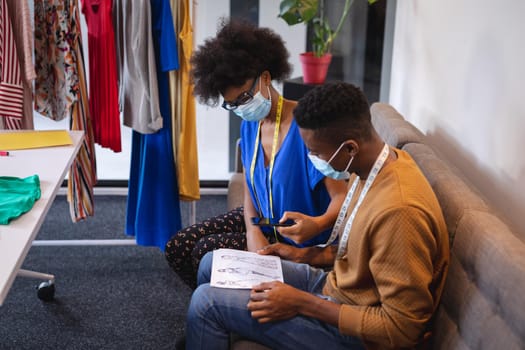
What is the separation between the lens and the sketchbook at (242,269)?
63.7 inches

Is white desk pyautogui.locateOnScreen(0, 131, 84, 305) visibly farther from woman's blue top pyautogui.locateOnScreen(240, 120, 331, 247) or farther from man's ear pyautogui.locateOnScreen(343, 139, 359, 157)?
man's ear pyautogui.locateOnScreen(343, 139, 359, 157)

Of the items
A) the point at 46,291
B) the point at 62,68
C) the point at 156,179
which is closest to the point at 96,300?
the point at 46,291

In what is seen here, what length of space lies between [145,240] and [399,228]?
169 centimetres

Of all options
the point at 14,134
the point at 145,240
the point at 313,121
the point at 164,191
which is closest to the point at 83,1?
the point at 14,134

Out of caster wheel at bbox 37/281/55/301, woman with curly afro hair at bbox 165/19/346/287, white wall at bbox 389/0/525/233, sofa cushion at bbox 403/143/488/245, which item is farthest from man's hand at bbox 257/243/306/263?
caster wheel at bbox 37/281/55/301

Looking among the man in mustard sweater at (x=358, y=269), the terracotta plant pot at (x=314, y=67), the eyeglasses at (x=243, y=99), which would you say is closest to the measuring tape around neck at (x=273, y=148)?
the eyeglasses at (x=243, y=99)

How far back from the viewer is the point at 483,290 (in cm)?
123

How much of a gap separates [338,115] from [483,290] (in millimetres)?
514

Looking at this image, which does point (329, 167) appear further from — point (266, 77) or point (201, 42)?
point (201, 42)

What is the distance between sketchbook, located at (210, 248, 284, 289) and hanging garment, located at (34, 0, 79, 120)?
3.58 feet

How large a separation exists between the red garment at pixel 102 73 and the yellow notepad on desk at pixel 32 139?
25cm

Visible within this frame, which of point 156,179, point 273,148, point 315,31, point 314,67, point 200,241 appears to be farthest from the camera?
point 315,31

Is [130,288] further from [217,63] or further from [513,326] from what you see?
[513,326]

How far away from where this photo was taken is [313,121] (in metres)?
1.42
